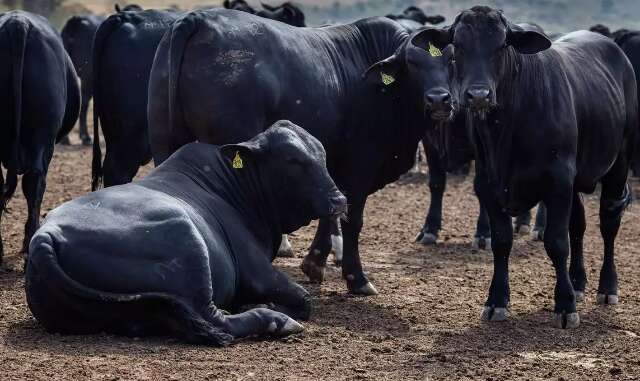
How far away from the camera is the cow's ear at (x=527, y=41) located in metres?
7.80

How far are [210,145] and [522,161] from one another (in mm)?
1952

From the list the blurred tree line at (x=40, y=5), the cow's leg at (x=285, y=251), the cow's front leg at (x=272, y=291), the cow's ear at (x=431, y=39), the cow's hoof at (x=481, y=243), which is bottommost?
the blurred tree line at (x=40, y=5)

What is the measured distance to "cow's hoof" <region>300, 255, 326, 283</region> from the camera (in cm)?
936

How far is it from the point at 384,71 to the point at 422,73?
286 mm

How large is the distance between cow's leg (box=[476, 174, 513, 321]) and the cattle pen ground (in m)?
0.12

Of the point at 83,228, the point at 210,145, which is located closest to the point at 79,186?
the point at 210,145

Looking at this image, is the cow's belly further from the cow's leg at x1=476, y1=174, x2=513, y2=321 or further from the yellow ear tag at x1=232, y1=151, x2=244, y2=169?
the cow's leg at x1=476, y1=174, x2=513, y2=321

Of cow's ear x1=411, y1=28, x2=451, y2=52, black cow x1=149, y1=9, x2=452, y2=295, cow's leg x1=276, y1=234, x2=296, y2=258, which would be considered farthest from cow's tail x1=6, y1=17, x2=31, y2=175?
cow's ear x1=411, y1=28, x2=451, y2=52

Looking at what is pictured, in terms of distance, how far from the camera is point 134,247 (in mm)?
6680

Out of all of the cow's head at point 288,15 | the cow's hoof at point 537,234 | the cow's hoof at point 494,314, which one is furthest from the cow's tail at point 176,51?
the cow's head at point 288,15

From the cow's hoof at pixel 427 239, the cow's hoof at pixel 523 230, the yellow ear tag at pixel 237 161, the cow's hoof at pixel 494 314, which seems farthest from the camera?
the cow's hoof at pixel 523 230

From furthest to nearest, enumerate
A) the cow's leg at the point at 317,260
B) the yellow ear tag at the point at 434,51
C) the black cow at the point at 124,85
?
the black cow at the point at 124,85, the cow's leg at the point at 317,260, the yellow ear tag at the point at 434,51

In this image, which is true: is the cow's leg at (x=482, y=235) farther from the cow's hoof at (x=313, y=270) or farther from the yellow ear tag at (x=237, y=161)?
the yellow ear tag at (x=237, y=161)

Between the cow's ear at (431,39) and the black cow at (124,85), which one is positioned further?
the black cow at (124,85)
